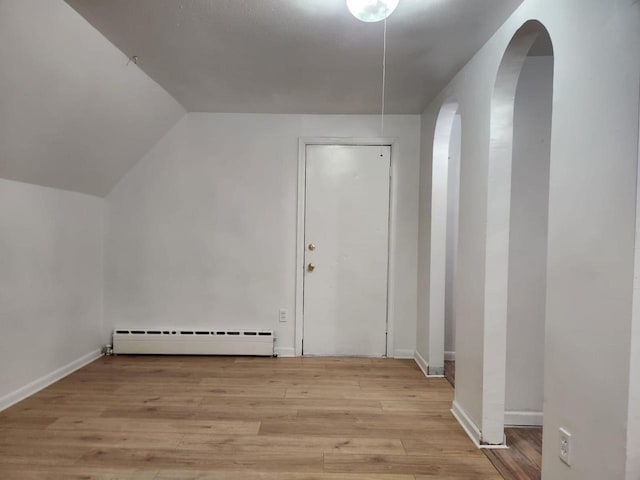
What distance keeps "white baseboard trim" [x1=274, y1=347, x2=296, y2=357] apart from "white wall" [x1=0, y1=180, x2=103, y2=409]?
1654 millimetres

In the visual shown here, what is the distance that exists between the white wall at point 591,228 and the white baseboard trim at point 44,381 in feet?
10.2

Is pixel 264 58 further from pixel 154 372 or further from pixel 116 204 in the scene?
pixel 154 372

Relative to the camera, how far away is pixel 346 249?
353 centimetres

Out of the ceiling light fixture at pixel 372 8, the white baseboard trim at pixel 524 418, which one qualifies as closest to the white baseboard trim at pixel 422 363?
the white baseboard trim at pixel 524 418

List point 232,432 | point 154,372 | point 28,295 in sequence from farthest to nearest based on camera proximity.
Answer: point 154,372 → point 28,295 → point 232,432

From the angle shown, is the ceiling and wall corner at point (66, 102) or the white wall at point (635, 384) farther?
the ceiling and wall corner at point (66, 102)

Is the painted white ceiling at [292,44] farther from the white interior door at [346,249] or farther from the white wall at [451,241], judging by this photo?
the white wall at [451,241]

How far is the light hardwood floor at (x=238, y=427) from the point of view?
1833mm

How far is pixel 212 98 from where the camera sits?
3.12m

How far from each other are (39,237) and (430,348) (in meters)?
3.14

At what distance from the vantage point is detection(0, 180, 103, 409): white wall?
2.41 metres

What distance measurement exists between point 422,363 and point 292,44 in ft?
8.89

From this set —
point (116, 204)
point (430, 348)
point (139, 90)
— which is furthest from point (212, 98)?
point (430, 348)

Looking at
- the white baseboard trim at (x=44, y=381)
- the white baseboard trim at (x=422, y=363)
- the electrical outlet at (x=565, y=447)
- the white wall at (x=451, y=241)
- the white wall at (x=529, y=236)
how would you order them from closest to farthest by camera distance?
the electrical outlet at (x=565, y=447) → the white wall at (x=529, y=236) → the white baseboard trim at (x=44, y=381) → the white baseboard trim at (x=422, y=363) → the white wall at (x=451, y=241)
